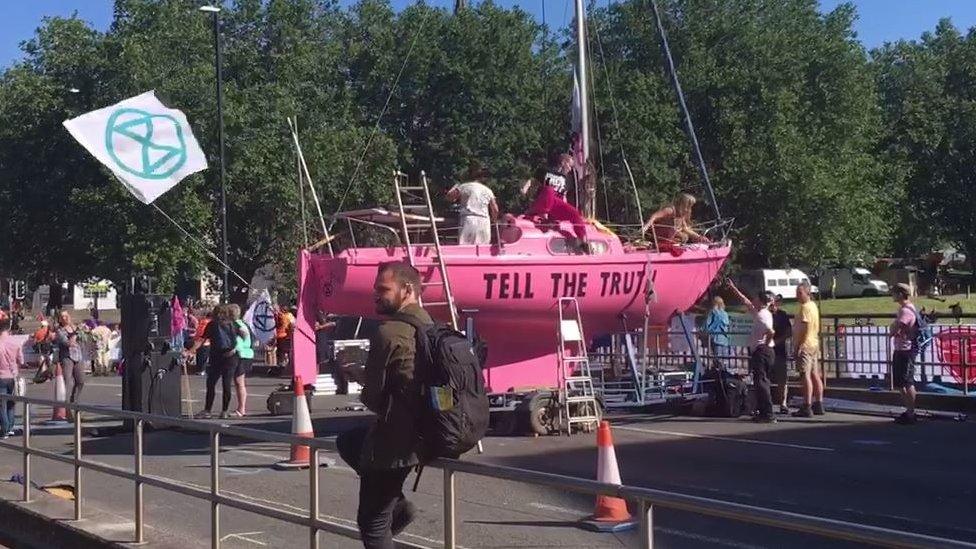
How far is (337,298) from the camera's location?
14.8 meters

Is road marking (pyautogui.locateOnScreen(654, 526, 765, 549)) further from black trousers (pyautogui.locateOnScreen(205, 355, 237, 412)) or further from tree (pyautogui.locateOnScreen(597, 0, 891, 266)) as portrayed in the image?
tree (pyautogui.locateOnScreen(597, 0, 891, 266))

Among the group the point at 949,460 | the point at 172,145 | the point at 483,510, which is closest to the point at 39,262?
the point at 172,145

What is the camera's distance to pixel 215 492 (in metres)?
7.66

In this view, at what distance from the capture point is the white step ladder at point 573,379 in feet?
51.5

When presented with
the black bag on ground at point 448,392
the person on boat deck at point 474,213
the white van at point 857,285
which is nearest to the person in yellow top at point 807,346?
the person on boat deck at point 474,213

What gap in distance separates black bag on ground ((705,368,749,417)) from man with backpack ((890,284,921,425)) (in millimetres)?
2093

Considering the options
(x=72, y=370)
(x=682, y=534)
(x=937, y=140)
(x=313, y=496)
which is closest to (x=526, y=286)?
(x=72, y=370)

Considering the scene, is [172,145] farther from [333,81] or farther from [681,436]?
[333,81]

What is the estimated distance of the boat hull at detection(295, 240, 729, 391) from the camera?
48.5ft

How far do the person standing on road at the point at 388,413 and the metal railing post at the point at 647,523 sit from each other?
3.76 feet

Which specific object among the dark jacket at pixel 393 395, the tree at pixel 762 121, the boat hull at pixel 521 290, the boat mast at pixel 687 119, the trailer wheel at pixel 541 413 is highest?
the tree at pixel 762 121

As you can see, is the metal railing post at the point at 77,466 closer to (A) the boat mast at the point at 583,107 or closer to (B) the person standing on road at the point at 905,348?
(A) the boat mast at the point at 583,107

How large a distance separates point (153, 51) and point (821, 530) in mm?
37274

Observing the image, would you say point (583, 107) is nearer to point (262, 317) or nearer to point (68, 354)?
point (68, 354)
